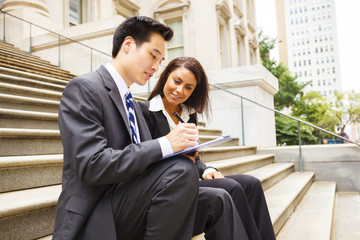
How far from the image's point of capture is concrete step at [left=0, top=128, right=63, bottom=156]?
2.45 metres

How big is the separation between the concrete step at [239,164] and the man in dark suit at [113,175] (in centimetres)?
Result: 254

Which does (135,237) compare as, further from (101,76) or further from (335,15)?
(335,15)

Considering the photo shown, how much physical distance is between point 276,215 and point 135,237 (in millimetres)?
2062

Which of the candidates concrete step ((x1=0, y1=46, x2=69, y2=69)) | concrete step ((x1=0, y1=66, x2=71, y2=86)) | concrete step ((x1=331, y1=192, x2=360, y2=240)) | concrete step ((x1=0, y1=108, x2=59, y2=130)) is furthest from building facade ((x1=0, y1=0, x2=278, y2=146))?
concrete step ((x1=0, y1=108, x2=59, y2=130))

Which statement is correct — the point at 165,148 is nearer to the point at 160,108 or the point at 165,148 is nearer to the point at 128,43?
the point at 128,43

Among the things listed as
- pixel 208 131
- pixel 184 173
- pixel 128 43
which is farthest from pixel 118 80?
pixel 208 131

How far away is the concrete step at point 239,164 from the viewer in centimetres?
402

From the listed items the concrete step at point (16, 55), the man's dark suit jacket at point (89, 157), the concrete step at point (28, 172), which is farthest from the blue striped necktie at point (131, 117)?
the concrete step at point (16, 55)

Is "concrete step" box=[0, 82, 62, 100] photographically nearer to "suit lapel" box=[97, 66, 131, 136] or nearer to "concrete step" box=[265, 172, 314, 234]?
"suit lapel" box=[97, 66, 131, 136]

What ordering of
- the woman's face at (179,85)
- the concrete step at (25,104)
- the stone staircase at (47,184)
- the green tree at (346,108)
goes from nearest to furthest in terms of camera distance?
the stone staircase at (47,184) < the woman's face at (179,85) < the concrete step at (25,104) < the green tree at (346,108)

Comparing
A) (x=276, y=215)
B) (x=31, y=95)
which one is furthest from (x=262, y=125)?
(x=31, y=95)

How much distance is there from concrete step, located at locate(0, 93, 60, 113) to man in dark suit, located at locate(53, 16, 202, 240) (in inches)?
100

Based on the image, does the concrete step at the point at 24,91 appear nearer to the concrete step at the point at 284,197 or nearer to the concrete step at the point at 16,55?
the concrete step at the point at 16,55

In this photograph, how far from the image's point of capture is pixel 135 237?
1.35 m
